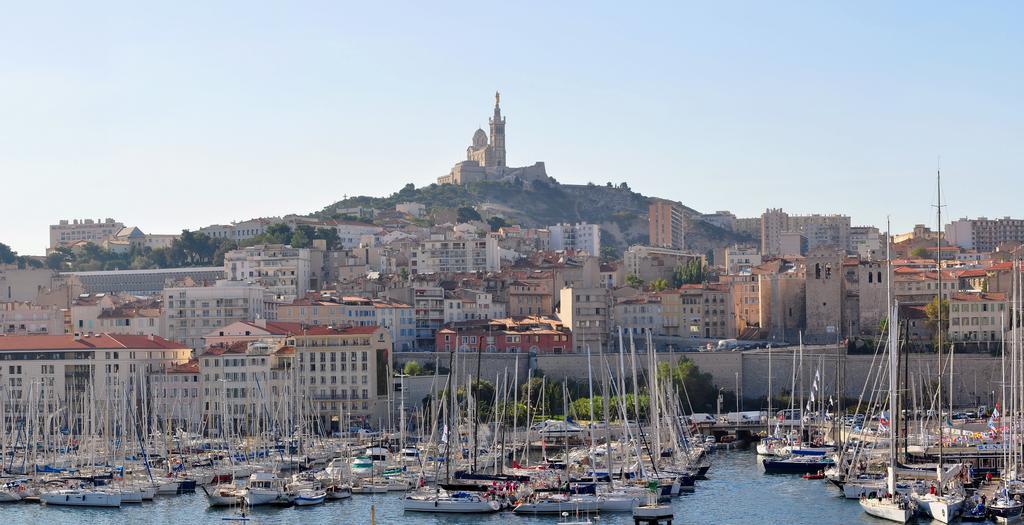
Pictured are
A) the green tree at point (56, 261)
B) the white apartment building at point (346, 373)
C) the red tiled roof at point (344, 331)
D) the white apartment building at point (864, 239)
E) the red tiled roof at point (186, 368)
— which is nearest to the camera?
the white apartment building at point (346, 373)

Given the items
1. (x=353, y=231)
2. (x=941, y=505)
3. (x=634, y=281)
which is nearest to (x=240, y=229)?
(x=353, y=231)

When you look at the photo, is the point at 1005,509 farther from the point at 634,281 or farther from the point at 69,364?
the point at 634,281

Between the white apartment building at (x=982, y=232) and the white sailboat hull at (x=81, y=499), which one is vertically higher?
the white apartment building at (x=982, y=232)

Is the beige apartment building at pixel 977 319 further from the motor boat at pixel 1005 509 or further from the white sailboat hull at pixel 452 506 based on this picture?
the white sailboat hull at pixel 452 506

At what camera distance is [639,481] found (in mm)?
46281

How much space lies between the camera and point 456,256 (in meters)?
98.9

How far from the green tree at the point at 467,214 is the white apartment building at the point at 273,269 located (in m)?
33.9

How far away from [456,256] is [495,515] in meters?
54.1

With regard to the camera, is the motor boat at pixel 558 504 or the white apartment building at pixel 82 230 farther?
the white apartment building at pixel 82 230

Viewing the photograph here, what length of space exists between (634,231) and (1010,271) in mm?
73821

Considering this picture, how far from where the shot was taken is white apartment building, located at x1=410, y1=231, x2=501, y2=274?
98.4 m

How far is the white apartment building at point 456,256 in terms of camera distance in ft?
323

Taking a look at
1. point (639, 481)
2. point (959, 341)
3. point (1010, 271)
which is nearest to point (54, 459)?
point (639, 481)

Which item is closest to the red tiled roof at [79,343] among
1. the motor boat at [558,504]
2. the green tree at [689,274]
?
the motor boat at [558,504]
